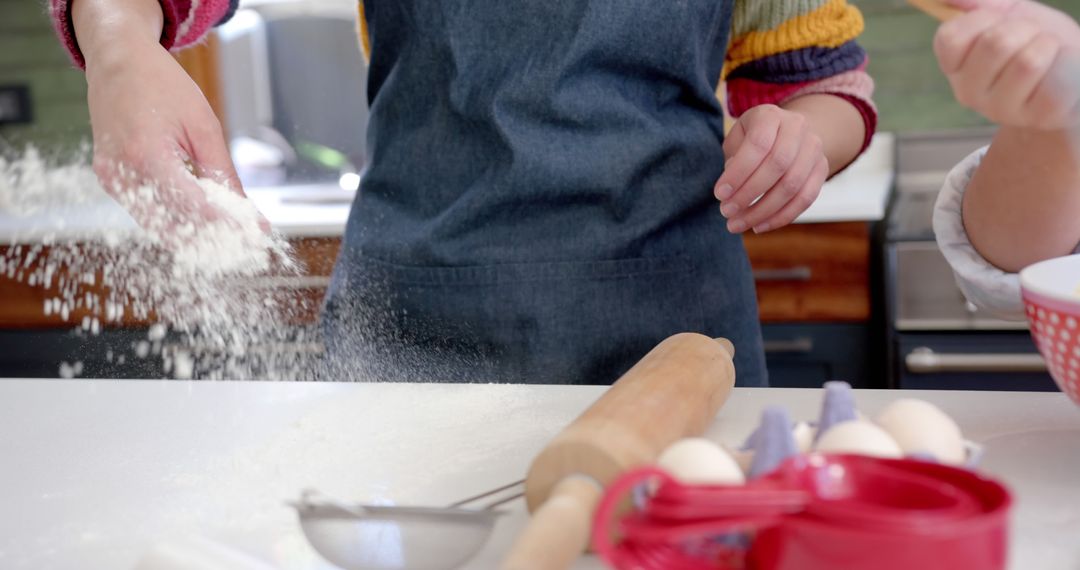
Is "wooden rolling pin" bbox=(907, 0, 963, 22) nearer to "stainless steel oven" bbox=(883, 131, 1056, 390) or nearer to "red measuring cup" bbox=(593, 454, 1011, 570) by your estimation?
"red measuring cup" bbox=(593, 454, 1011, 570)

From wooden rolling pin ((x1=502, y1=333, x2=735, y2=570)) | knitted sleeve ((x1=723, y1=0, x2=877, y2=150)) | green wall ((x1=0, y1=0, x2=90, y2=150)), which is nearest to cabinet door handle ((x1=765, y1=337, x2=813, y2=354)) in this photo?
knitted sleeve ((x1=723, y1=0, x2=877, y2=150))

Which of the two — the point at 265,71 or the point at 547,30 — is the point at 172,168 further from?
the point at 265,71

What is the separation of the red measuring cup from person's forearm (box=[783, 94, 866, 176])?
62 cm

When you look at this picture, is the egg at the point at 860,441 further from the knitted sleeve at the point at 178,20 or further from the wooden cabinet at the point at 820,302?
the wooden cabinet at the point at 820,302

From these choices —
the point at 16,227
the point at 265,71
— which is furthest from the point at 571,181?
the point at 265,71

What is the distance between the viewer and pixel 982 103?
20.7 inches

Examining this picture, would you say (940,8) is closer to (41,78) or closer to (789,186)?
(789,186)

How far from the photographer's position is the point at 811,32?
3.08 feet

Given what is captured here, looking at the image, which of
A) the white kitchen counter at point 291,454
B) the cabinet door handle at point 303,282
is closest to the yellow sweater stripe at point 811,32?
the white kitchen counter at point 291,454

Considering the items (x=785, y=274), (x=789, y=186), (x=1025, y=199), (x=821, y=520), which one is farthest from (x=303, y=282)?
(x=821, y=520)

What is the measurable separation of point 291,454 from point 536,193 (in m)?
0.33

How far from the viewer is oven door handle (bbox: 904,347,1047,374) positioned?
58.9 inches

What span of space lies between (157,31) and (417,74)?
0.70ft

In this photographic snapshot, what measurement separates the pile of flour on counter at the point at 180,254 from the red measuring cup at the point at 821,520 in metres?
0.45
